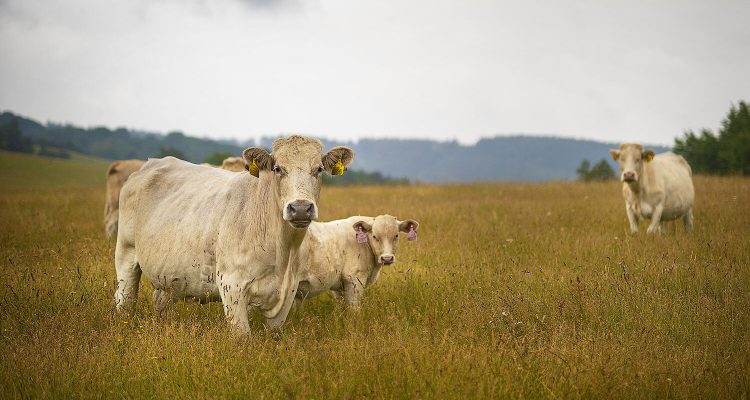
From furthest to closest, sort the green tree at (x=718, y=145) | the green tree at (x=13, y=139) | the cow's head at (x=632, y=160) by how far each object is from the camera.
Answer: the green tree at (x=13, y=139) < the green tree at (x=718, y=145) < the cow's head at (x=632, y=160)

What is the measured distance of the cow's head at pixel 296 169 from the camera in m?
5.18

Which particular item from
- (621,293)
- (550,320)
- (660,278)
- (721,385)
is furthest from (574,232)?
(721,385)

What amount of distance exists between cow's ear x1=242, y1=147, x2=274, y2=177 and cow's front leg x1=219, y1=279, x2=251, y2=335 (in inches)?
44.7

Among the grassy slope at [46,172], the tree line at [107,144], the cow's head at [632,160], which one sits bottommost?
the grassy slope at [46,172]

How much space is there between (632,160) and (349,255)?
26.1 feet

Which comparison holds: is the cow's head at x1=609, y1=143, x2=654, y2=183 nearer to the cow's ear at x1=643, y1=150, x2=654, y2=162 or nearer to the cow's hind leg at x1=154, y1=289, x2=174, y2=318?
the cow's ear at x1=643, y1=150, x2=654, y2=162

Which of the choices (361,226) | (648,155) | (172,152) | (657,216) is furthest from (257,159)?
(172,152)

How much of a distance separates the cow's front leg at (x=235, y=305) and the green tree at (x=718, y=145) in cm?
4318

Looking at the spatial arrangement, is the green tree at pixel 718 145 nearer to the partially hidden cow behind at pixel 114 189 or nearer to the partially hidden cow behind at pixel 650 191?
the partially hidden cow behind at pixel 650 191

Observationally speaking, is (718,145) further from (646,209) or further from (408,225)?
(408,225)

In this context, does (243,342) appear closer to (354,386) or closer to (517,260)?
(354,386)

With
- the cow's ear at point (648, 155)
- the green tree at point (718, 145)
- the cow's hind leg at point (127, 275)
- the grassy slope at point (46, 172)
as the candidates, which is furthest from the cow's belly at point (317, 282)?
the grassy slope at point (46, 172)

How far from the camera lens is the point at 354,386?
188 inches

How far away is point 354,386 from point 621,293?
3962 mm
